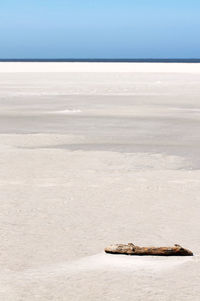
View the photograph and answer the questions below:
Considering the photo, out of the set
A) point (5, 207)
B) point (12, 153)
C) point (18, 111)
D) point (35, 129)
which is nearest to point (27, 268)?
point (5, 207)

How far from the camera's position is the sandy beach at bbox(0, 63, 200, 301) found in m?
5.12

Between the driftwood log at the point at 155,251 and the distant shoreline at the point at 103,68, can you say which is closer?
the driftwood log at the point at 155,251

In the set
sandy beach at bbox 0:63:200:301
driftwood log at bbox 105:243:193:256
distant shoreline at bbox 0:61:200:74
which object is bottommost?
distant shoreline at bbox 0:61:200:74

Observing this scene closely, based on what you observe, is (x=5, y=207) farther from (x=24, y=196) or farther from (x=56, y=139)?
(x=56, y=139)

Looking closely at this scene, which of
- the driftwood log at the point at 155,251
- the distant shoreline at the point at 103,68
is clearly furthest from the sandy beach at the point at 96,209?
the distant shoreline at the point at 103,68

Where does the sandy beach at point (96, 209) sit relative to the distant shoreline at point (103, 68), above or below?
above

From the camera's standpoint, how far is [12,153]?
39.3 feet

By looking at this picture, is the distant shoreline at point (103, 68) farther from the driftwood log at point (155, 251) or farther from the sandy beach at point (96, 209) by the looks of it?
the driftwood log at point (155, 251)

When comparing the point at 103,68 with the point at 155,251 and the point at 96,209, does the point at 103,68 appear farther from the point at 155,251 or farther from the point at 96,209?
the point at 155,251

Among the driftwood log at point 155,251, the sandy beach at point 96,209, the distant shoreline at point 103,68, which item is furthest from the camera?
the distant shoreline at point 103,68

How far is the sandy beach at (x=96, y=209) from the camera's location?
5121 mm

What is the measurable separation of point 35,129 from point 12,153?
412cm

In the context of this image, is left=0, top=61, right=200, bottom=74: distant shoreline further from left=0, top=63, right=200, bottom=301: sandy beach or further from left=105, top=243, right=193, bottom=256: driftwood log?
left=105, top=243, right=193, bottom=256: driftwood log

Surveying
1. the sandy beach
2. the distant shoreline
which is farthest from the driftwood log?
the distant shoreline
